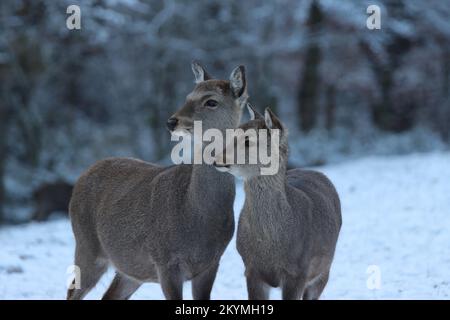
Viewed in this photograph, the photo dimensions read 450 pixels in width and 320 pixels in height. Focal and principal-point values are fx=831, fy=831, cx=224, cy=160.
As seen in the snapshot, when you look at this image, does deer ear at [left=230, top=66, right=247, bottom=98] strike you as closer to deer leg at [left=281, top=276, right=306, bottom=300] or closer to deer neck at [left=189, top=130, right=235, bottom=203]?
deer neck at [left=189, top=130, right=235, bottom=203]

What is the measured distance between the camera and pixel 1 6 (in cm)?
1934

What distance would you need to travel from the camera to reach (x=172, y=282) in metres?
6.71

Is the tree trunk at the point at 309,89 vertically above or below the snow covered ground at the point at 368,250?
above

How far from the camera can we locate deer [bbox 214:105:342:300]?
255 inches

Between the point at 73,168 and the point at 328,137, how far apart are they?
7.21 m

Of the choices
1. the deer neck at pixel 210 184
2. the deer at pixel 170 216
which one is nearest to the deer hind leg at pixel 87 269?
the deer at pixel 170 216

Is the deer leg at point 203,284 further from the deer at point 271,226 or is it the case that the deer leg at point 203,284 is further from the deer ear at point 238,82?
the deer ear at point 238,82

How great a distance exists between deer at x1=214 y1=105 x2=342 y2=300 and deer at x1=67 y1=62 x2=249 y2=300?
337 millimetres

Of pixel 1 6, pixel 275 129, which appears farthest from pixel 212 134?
pixel 1 6

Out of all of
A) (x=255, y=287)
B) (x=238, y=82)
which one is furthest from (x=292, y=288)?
(x=238, y=82)

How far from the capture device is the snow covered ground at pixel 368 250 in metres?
9.48

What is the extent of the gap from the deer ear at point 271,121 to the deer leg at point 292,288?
47.0 inches

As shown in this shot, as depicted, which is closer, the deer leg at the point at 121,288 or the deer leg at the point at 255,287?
the deer leg at the point at 255,287

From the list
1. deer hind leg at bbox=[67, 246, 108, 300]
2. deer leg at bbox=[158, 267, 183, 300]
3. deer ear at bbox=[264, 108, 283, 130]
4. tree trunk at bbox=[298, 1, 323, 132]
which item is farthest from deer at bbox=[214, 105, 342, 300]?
tree trunk at bbox=[298, 1, 323, 132]
